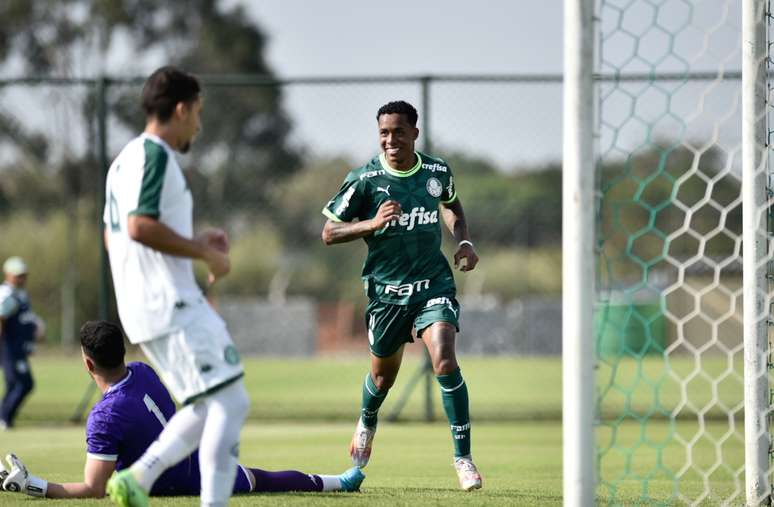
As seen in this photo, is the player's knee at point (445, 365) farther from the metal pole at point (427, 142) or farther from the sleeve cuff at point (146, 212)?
the metal pole at point (427, 142)

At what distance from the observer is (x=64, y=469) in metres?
8.11

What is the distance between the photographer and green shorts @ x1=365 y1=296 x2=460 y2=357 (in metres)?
7.14

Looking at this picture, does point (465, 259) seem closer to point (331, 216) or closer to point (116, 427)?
point (331, 216)

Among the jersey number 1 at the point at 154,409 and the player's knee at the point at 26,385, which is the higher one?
the jersey number 1 at the point at 154,409

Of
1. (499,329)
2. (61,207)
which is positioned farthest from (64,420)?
(61,207)

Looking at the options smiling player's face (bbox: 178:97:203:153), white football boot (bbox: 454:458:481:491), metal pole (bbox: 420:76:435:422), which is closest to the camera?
smiling player's face (bbox: 178:97:203:153)

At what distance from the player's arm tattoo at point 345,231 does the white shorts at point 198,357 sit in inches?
86.9

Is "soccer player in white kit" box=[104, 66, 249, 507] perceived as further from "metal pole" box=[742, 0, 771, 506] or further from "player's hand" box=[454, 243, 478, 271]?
"metal pole" box=[742, 0, 771, 506]

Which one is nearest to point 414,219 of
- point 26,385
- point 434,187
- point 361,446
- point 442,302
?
point 434,187

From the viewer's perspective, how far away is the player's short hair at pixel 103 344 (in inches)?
236

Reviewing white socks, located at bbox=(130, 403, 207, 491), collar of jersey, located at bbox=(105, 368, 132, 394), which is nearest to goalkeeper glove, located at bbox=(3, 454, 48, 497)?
collar of jersey, located at bbox=(105, 368, 132, 394)

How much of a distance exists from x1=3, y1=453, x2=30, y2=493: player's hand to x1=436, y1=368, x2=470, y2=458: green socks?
8.18ft

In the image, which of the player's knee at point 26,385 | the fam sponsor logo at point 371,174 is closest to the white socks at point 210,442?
the fam sponsor logo at point 371,174

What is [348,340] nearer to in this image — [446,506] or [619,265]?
[619,265]
